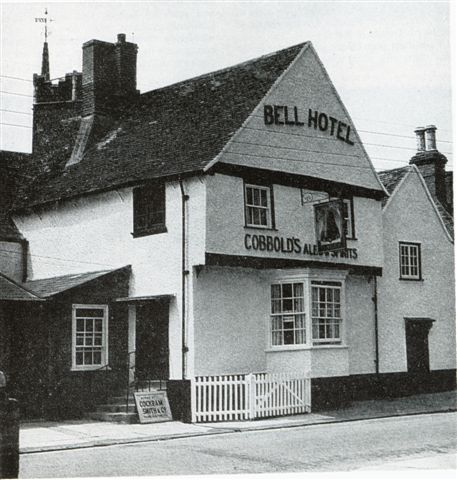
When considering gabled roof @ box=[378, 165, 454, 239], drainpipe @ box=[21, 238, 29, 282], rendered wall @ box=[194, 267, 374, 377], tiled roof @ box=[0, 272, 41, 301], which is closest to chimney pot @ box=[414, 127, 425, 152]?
gabled roof @ box=[378, 165, 454, 239]

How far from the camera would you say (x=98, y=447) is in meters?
17.0

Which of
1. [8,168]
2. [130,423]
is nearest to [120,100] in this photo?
[8,168]

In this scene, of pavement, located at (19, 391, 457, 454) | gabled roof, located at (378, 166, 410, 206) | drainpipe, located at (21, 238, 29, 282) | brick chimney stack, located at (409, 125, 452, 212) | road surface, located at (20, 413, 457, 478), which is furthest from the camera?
brick chimney stack, located at (409, 125, 452, 212)

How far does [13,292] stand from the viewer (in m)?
22.2

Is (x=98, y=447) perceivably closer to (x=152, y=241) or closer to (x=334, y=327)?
(x=152, y=241)

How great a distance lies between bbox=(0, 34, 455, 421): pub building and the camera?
73.3 ft

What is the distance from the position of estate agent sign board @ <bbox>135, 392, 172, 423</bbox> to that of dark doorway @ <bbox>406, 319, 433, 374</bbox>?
384 inches

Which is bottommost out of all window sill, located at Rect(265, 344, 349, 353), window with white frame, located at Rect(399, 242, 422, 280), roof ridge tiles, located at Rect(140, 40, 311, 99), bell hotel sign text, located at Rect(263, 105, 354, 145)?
window sill, located at Rect(265, 344, 349, 353)

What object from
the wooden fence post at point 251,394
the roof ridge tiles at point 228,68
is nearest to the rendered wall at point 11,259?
the roof ridge tiles at point 228,68

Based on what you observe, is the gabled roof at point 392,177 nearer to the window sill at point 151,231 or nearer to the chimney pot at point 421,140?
the chimney pot at point 421,140

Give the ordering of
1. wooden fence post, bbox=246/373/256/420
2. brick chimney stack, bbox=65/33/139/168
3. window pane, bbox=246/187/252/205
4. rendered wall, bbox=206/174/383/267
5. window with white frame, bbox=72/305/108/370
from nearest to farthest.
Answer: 1. wooden fence post, bbox=246/373/256/420
2. rendered wall, bbox=206/174/383/267
3. window with white frame, bbox=72/305/108/370
4. window pane, bbox=246/187/252/205
5. brick chimney stack, bbox=65/33/139/168

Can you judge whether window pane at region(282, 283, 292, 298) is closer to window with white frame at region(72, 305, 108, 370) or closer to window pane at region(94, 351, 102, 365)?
window with white frame at region(72, 305, 108, 370)

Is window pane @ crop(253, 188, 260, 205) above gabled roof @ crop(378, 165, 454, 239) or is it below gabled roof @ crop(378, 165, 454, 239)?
below

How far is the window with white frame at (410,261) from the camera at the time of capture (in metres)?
28.5
